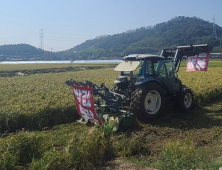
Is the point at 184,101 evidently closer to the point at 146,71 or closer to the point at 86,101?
the point at 146,71

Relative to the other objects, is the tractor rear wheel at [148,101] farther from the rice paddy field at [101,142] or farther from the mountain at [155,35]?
the mountain at [155,35]

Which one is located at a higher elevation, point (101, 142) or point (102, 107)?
point (102, 107)

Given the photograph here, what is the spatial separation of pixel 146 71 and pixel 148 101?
1.00 m

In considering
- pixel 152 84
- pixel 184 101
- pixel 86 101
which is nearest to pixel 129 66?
pixel 152 84

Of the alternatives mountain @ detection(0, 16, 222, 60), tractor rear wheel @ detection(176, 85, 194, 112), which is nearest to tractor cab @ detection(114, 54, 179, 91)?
tractor rear wheel @ detection(176, 85, 194, 112)

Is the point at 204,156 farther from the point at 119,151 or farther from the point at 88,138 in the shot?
the point at 88,138

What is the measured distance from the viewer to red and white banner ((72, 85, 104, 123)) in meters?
6.55

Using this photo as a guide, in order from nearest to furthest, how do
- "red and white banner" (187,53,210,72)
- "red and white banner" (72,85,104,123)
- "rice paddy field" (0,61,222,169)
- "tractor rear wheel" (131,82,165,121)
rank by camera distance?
"rice paddy field" (0,61,222,169)
"red and white banner" (72,85,104,123)
"tractor rear wheel" (131,82,165,121)
"red and white banner" (187,53,210,72)

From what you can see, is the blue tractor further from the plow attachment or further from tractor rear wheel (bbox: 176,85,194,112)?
the plow attachment

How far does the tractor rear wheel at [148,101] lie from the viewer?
741 cm

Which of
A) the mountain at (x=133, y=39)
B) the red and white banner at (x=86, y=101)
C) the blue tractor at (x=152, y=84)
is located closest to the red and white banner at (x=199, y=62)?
the blue tractor at (x=152, y=84)

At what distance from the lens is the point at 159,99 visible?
8.03 metres

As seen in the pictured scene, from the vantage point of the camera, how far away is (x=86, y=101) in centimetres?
673

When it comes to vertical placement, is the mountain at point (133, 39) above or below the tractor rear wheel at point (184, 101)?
above
